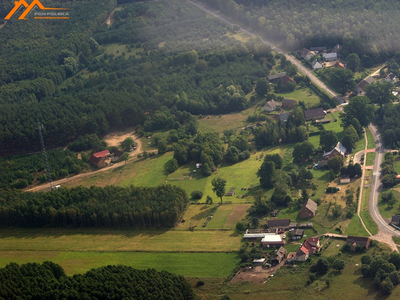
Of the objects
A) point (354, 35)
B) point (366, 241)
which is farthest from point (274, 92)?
point (366, 241)

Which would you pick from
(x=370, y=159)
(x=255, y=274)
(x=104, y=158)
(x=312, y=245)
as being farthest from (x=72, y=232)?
(x=370, y=159)

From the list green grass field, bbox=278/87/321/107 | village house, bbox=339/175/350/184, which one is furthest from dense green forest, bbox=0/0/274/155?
village house, bbox=339/175/350/184

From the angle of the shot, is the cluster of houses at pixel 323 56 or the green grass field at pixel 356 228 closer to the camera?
the green grass field at pixel 356 228

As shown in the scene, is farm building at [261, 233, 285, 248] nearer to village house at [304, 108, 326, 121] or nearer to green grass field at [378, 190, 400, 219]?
green grass field at [378, 190, 400, 219]

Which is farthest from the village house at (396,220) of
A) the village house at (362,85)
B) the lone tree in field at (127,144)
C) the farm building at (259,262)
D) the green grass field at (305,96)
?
the lone tree in field at (127,144)

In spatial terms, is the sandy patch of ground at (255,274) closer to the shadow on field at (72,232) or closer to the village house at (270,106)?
the shadow on field at (72,232)

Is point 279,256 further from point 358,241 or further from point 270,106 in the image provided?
point 270,106
